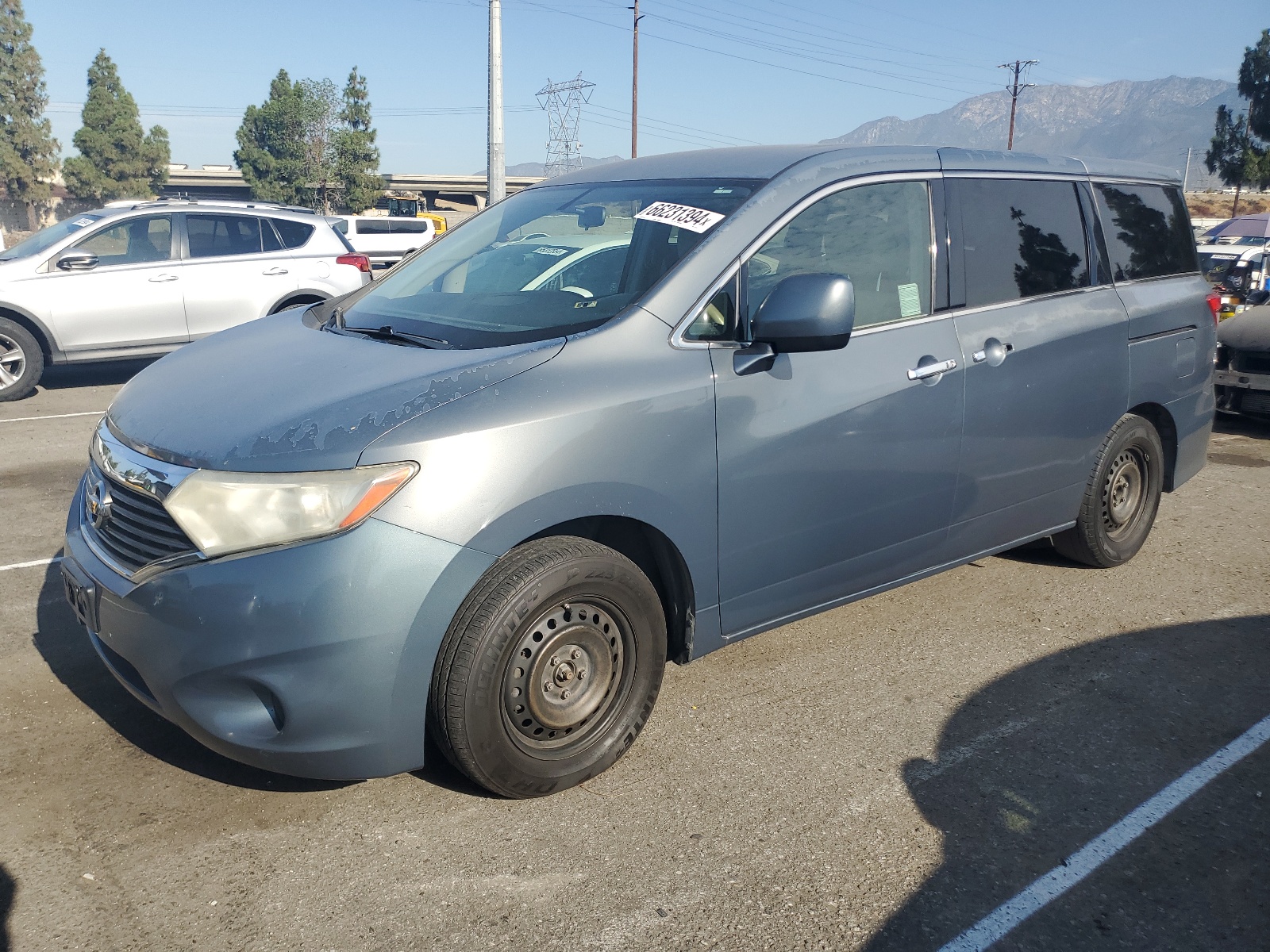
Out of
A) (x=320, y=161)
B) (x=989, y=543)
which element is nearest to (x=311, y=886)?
(x=989, y=543)

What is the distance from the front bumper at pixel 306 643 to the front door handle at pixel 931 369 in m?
1.81

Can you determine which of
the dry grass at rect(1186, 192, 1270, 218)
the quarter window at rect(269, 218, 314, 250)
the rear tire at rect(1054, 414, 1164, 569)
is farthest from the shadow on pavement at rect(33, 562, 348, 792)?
the dry grass at rect(1186, 192, 1270, 218)

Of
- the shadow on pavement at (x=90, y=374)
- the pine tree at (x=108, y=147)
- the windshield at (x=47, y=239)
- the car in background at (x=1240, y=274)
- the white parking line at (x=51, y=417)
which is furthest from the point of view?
the pine tree at (x=108, y=147)

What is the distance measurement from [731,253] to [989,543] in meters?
1.85

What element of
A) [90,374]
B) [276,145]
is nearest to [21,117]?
[276,145]

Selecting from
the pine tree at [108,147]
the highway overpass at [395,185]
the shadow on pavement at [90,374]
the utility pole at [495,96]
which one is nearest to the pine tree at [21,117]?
the pine tree at [108,147]

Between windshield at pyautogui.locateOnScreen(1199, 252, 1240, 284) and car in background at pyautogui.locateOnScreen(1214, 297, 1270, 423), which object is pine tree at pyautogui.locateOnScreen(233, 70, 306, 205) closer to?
A: windshield at pyautogui.locateOnScreen(1199, 252, 1240, 284)

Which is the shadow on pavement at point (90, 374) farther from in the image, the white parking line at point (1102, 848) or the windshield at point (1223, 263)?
the windshield at point (1223, 263)

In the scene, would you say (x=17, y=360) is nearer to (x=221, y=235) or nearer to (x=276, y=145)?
(x=221, y=235)

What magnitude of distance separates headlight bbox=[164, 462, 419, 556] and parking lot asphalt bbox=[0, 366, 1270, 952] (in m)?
0.90

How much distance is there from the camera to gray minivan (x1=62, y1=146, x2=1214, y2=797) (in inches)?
103

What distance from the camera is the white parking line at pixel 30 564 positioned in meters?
4.86

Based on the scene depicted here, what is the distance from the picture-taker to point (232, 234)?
34.3 ft

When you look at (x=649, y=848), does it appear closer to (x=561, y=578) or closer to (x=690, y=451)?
(x=561, y=578)
